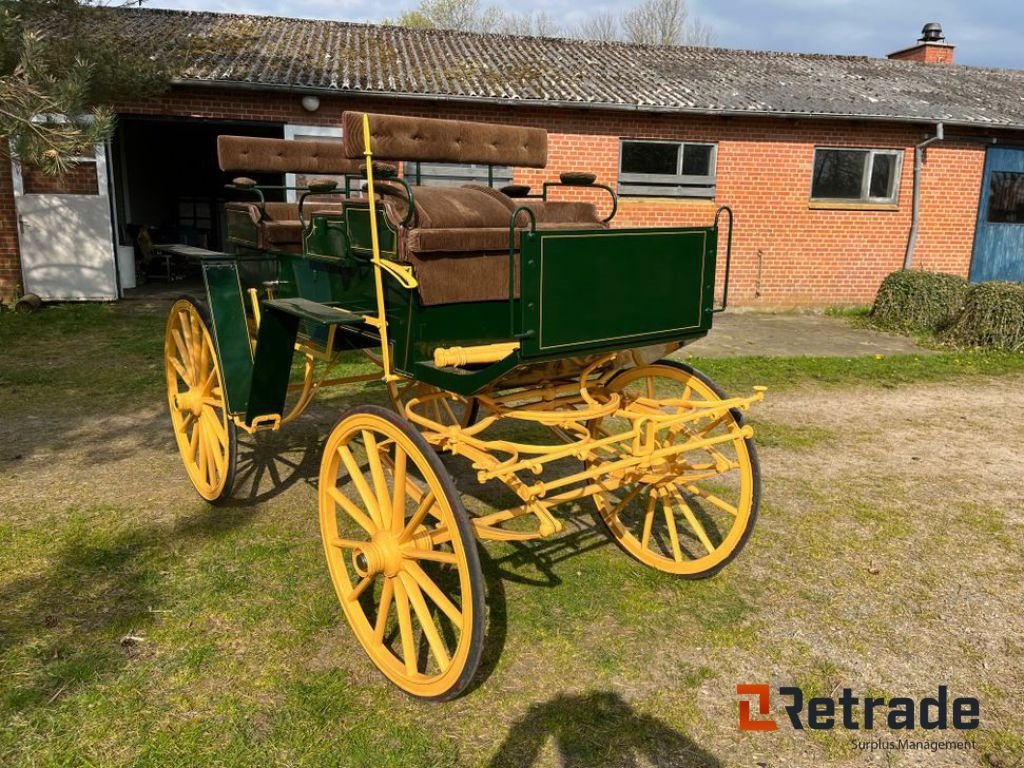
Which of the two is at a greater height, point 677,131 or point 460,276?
point 677,131

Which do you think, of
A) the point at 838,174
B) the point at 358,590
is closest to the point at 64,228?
the point at 358,590

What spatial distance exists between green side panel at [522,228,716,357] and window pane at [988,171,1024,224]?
12.3 metres

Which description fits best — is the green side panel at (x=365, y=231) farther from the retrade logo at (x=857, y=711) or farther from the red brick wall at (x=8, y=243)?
the red brick wall at (x=8, y=243)

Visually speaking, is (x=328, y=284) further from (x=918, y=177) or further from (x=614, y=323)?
A: (x=918, y=177)

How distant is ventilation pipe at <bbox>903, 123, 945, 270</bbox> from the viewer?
1221cm

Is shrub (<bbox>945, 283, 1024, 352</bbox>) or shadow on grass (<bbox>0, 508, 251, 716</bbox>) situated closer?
shadow on grass (<bbox>0, 508, 251, 716</bbox>)

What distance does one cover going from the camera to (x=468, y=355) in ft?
9.75

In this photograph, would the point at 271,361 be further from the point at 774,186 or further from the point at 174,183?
the point at 174,183

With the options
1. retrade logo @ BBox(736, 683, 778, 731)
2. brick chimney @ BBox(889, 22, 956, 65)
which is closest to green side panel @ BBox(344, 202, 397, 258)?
retrade logo @ BBox(736, 683, 778, 731)

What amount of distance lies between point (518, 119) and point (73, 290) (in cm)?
665

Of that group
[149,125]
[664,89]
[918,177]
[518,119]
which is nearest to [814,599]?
[518,119]

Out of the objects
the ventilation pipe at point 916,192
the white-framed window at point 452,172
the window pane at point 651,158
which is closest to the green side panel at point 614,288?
the white-framed window at point 452,172

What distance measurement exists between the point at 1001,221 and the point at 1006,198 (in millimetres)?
378

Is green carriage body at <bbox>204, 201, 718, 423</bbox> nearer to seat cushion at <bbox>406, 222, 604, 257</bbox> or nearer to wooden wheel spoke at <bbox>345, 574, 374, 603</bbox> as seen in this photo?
seat cushion at <bbox>406, 222, 604, 257</bbox>
